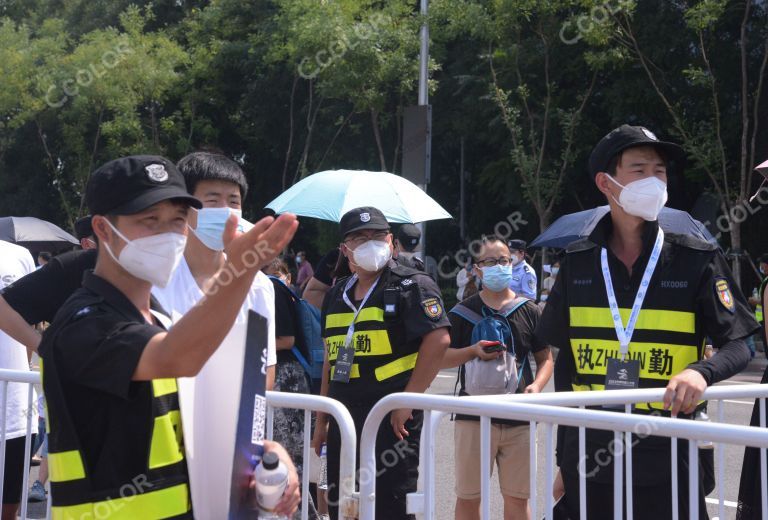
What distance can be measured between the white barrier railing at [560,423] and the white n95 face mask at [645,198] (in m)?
0.69

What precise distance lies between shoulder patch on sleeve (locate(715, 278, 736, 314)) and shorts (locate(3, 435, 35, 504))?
118 inches

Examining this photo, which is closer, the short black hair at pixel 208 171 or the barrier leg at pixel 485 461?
the barrier leg at pixel 485 461

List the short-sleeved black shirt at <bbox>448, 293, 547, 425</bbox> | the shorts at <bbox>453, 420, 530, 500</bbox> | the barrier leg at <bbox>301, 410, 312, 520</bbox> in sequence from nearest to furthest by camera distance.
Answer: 1. the barrier leg at <bbox>301, 410, 312, 520</bbox>
2. the shorts at <bbox>453, 420, 530, 500</bbox>
3. the short-sleeved black shirt at <bbox>448, 293, 547, 425</bbox>

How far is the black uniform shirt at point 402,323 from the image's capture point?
4895 millimetres

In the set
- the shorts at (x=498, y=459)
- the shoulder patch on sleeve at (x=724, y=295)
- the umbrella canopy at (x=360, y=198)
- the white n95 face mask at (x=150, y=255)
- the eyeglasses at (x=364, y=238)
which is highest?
the umbrella canopy at (x=360, y=198)

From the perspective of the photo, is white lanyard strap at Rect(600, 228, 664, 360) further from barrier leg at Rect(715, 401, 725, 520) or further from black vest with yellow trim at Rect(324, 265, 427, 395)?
black vest with yellow trim at Rect(324, 265, 427, 395)

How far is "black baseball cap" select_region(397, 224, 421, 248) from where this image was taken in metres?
8.60

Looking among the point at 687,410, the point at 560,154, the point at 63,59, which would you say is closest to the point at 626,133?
the point at 687,410

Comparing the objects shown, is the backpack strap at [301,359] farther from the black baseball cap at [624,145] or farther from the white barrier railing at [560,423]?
the black baseball cap at [624,145]

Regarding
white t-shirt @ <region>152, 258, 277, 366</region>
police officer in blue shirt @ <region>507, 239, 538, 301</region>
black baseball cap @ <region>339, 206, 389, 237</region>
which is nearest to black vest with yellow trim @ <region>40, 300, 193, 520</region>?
white t-shirt @ <region>152, 258, 277, 366</region>

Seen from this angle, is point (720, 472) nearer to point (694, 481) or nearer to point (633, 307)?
point (633, 307)

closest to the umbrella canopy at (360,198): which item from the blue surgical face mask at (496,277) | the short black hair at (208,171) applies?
the blue surgical face mask at (496,277)

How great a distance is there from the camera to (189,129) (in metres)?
29.2

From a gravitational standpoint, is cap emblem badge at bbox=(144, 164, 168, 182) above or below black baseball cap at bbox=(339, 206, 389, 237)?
below
